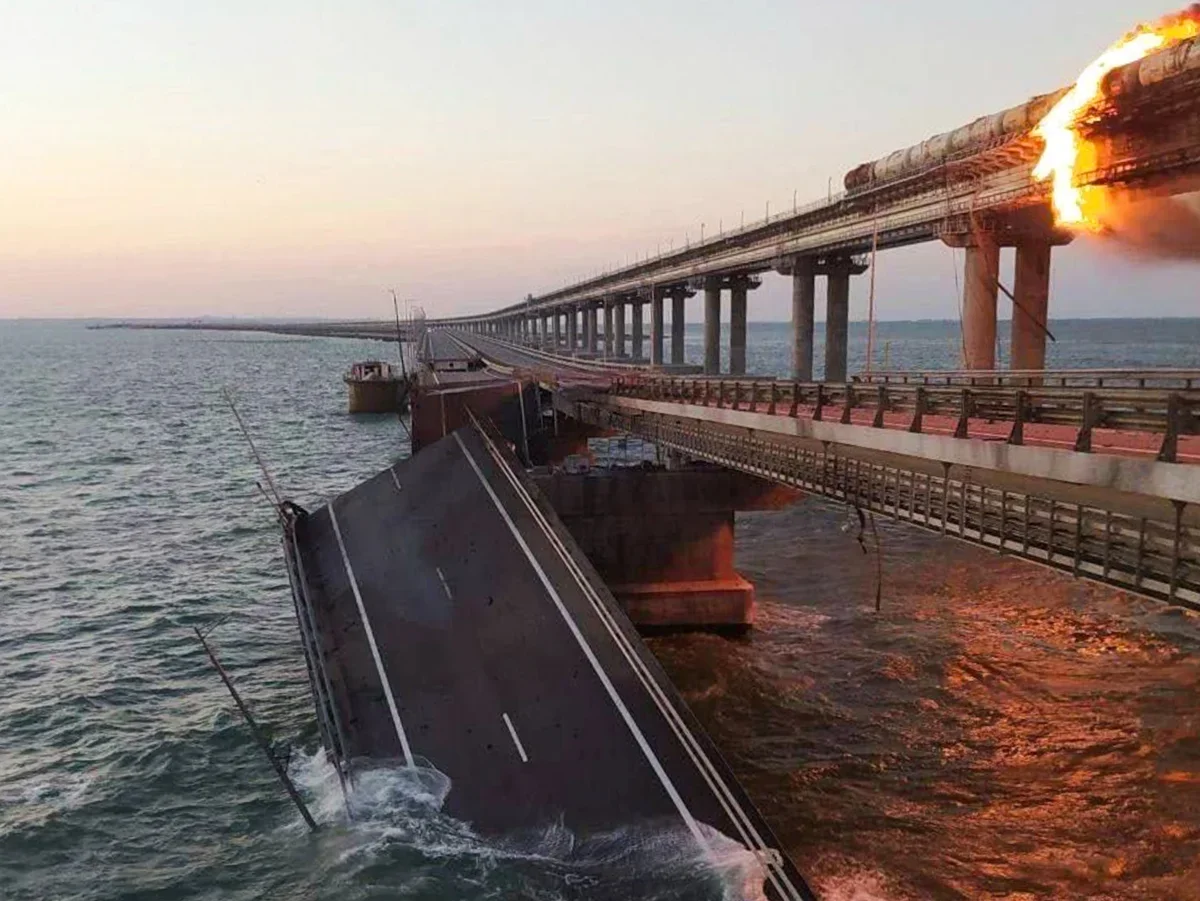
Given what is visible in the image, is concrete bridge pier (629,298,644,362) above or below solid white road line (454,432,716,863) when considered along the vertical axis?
above

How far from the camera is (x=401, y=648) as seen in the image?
26953 mm

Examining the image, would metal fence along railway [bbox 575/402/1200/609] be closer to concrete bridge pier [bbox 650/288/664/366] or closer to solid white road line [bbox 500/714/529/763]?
solid white road line [bbox 500/714/529/763]

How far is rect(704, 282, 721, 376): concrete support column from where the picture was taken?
291ft

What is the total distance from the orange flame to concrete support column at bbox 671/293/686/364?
80.7 metres

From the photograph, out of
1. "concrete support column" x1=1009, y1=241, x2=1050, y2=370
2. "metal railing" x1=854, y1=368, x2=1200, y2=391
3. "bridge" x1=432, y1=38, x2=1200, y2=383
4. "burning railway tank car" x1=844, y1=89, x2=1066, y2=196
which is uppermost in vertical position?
"burning railway tank car" x1=844, y1=89, x2=1066, y2=196

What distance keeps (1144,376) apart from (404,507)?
86.4 ft

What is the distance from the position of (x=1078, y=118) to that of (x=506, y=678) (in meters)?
28.2

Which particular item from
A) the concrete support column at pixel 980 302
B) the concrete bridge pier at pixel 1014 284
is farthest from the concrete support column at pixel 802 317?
the concrete bridge pier at pixel 1014 284

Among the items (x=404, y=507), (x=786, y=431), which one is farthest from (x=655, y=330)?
(x=786, y=431)

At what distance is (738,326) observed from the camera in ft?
288

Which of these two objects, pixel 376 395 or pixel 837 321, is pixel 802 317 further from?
pixel 376 395

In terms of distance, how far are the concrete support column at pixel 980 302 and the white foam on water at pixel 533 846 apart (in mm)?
30884

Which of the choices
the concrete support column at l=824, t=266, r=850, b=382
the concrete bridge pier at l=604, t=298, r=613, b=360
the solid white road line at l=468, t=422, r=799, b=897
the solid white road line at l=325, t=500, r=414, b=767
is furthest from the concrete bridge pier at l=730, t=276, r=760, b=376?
the concrete bridge pier at l=604, t=298, r=613, b=360

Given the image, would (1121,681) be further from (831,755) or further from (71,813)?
(71,813)
